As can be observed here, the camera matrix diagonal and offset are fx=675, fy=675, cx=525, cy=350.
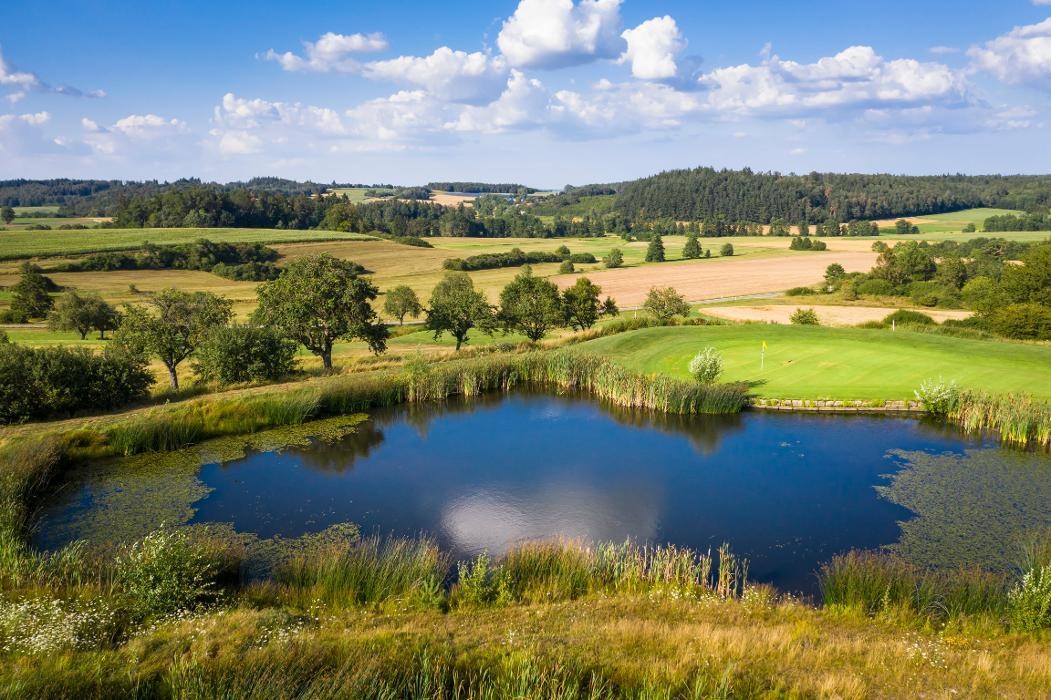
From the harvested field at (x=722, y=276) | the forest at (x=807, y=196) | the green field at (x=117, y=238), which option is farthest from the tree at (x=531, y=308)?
the forest at (x=807, y=196)

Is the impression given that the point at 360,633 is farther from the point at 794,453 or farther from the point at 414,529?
the point at 794,453

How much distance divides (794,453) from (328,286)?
22.8 meters

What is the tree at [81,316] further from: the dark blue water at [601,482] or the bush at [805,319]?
the bush at [805,319]

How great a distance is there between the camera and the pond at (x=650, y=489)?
15.2 metres

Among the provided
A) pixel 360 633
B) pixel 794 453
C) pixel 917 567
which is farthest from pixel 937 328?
pixel 360 633

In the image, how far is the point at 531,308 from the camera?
42.5 m

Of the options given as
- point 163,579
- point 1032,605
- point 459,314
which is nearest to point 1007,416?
point 1032,605

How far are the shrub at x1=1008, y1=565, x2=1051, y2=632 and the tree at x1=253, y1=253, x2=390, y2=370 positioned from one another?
92.8ft

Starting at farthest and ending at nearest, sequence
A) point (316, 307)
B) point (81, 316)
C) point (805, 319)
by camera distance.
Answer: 1. point (81, 316)
2. point (805, 319)
3. point (316, 307)

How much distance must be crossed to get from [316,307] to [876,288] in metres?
54.1

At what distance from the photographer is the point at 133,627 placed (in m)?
9.68

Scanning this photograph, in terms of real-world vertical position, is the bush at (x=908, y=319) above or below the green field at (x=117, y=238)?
below

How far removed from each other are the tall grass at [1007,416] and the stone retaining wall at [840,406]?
1.36 metres

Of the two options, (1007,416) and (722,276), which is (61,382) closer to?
(1007,416)
